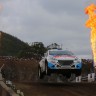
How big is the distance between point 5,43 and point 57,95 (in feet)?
334

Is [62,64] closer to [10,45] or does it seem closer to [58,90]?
[58,90]

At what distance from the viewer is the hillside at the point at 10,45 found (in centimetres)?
11254

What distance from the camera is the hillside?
112537 millimetres

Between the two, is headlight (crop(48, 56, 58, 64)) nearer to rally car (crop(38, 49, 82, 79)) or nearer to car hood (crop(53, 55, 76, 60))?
rally car (crop(38, 49, 82, 79))

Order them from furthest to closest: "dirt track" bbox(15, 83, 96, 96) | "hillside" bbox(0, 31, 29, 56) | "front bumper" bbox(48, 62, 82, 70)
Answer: "hillside" bbox(0, 31, 29, 56), "front bumper" bbox(48, 62, 82, 70), "dirt track" bbox(15, 83, 96, 96)

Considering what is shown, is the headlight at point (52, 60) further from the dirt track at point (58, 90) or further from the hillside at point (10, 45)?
the hillside at point (10, 45)

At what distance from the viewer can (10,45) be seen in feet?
393

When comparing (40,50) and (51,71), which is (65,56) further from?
(40,50)

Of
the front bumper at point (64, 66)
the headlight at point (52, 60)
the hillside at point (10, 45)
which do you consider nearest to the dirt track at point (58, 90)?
the front bumper at point (64, 66)

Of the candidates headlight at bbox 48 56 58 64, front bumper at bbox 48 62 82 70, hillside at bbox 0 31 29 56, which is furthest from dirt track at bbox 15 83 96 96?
hillside at bbox 0 31 29 56

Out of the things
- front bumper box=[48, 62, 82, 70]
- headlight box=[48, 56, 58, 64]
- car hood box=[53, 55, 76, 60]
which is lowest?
front bumper box=[48, 62, 82, 70]

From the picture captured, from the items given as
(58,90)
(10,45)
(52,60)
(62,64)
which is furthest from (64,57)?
(10,45)

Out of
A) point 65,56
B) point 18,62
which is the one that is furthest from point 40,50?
point 65,56

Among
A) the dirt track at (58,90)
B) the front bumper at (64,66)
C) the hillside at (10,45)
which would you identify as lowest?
the dirt track at (58,90)
